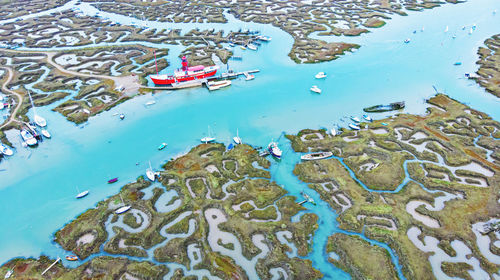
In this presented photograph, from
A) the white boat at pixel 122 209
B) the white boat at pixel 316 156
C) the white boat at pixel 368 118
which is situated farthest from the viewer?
the white boat at pixel 368 118

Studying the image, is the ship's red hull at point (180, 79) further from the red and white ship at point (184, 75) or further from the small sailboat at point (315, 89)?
the small sailboat at point (315, 89)

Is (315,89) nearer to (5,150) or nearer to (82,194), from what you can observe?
(82,194)

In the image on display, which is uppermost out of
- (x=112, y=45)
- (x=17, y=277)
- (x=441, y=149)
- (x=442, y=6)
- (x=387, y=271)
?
(x=442, y=6)

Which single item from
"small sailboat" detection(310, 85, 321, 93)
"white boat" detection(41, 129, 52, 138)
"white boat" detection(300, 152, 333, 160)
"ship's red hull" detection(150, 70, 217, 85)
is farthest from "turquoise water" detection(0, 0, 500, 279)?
"ship's red hull" detection(150, 70, 217, 85)

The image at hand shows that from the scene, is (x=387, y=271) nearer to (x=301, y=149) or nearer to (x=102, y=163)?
(x=301, y=149)

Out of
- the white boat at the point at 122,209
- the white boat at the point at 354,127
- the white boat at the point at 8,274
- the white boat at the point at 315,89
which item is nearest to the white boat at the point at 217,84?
the white boat at the point at 315,89

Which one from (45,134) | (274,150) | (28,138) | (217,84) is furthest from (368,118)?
(28,138)

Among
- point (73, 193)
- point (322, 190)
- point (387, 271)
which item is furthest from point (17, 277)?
point (387, 271)
